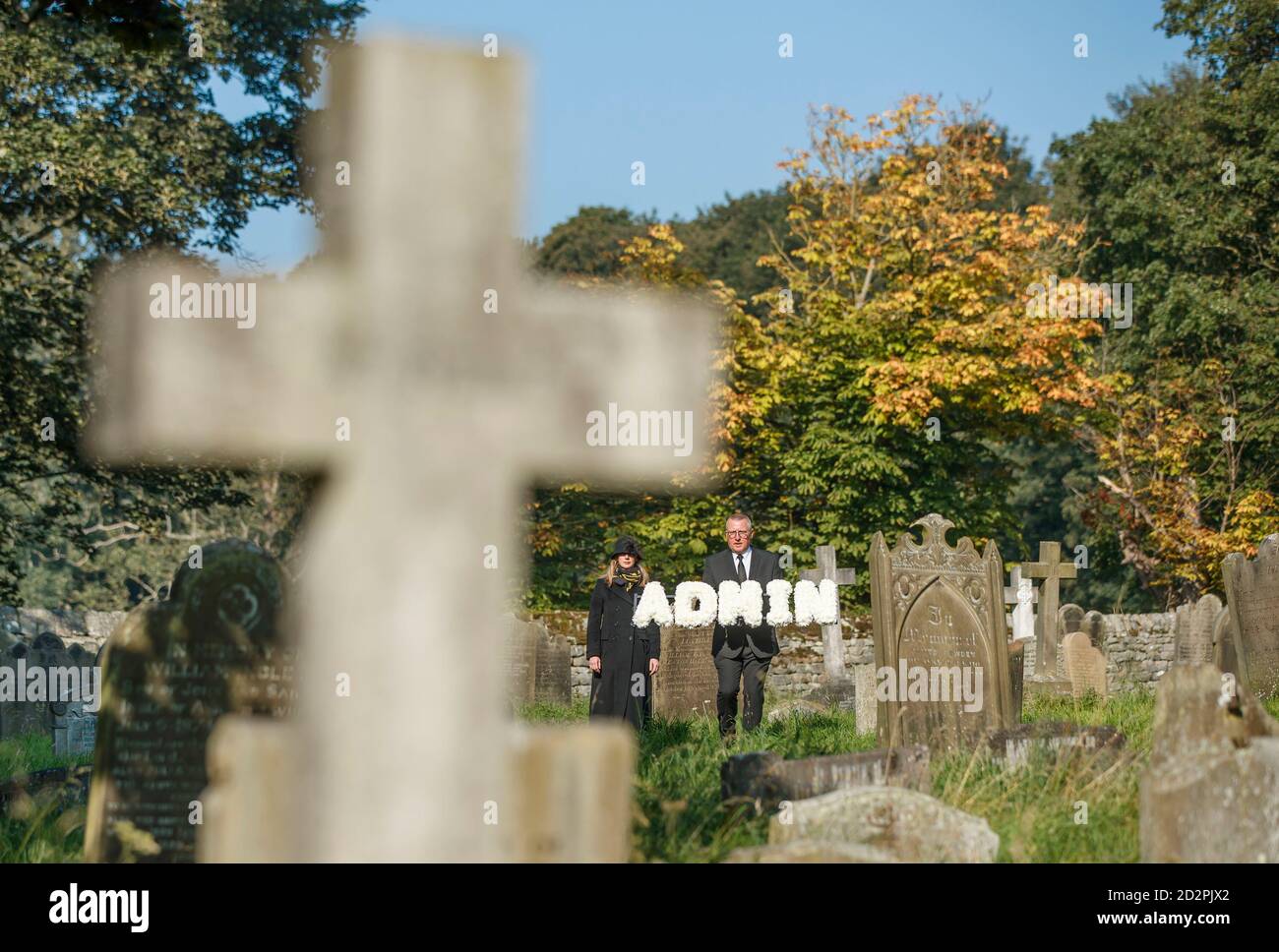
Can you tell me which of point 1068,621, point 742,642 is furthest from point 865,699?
point 1068,621

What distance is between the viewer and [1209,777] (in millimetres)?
5734

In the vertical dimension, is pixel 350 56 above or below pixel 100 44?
below

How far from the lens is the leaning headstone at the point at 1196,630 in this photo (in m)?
22.1

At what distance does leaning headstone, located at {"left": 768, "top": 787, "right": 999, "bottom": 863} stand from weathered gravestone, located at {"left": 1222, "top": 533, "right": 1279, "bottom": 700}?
9137 millimetres

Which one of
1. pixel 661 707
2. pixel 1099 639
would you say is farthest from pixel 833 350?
pixel 661 707

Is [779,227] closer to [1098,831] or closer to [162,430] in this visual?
[1098,831]

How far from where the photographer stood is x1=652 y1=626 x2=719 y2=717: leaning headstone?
16.6 meters

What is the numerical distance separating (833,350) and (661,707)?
14.0 meters

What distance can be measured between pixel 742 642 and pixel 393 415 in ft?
29.2

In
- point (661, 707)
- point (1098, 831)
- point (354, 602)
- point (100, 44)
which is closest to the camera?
point (354, 602)

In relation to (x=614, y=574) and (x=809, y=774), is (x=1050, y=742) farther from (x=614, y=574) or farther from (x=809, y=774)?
(x=614, y=574)

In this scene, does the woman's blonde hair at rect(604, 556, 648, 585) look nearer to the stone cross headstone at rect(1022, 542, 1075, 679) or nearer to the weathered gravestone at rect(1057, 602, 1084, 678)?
the stone cross headstone at rect(1022, 542, 1075, 679)
